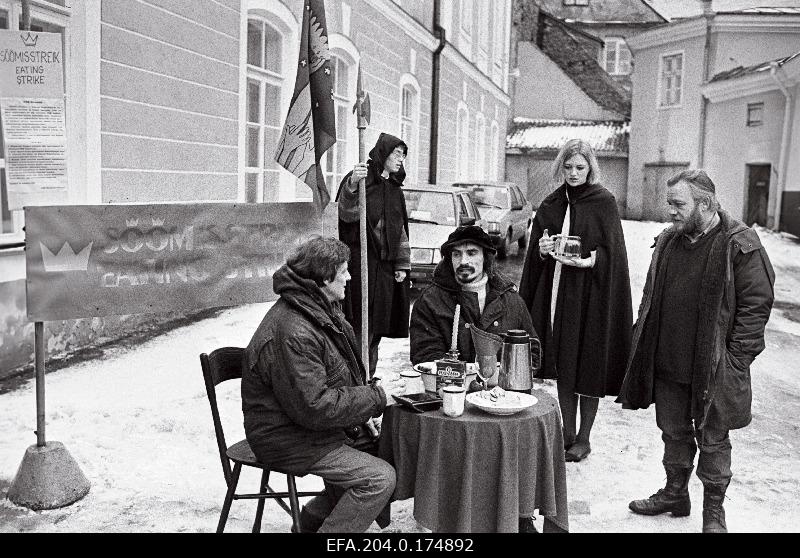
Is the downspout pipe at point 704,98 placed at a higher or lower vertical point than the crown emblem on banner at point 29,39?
higher

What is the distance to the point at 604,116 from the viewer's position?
105ft

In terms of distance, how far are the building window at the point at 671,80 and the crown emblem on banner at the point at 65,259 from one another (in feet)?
78.2

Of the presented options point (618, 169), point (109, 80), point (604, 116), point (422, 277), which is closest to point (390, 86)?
point (422, 277)

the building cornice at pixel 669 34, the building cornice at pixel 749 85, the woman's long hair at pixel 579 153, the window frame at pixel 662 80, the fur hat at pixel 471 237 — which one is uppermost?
the building cornice at pixel 669 34

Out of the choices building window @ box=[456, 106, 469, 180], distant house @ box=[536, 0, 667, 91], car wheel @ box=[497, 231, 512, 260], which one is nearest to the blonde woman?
car wheel @ box=[497, 231, 512, 260]

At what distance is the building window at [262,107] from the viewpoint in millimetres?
9055

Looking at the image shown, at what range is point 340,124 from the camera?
11.6m

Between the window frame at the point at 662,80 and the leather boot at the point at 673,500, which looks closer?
the leather boot at the point at 673,500

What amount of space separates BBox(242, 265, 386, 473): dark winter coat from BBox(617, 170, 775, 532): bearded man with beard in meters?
1.46

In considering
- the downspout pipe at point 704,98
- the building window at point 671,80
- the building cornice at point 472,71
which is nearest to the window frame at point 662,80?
the building window at point 671,80

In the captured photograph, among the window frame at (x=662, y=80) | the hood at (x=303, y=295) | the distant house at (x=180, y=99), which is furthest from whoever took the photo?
the window frame at (x=662, y=80)

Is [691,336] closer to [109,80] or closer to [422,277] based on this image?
[109,80]

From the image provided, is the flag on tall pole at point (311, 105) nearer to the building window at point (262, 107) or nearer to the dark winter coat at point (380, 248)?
the dark winter coat at point (380, 248)
